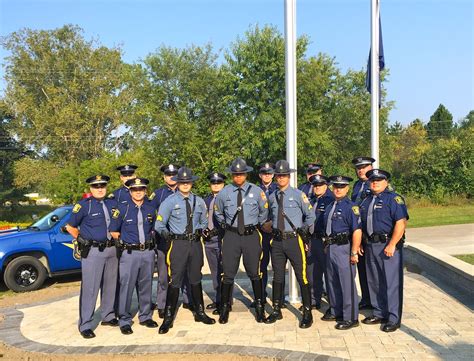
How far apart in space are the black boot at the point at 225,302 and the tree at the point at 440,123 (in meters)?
66.1

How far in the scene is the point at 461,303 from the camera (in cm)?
675

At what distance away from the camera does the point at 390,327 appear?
5.65 m

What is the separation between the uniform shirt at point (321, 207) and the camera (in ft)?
20.8

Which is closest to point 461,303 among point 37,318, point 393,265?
point 393,265

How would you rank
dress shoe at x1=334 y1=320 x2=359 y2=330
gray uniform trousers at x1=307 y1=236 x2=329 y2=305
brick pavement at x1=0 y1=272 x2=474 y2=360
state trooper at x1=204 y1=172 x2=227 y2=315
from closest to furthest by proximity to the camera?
1. brick pavement at x1=0 y1=272 x2=474 y2=360
2. dress shoe at x1=334 y1=320 x2=359 y2=330
3. gray uniform trousers at x1=307 y1=236 x2=329 y2=305
4. state trooper at x1=204 y1=172 x2=227 y2=315

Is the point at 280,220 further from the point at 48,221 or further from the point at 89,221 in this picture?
the point at 48,221

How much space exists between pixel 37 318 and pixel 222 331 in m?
3.04

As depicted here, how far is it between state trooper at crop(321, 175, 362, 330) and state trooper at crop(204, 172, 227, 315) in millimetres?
1554

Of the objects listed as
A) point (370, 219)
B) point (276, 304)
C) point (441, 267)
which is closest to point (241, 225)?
point (276, 304)

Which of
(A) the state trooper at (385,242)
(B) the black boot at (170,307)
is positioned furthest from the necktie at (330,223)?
(B) the black boot at (170,307)

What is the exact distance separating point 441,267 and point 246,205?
14.0 ft

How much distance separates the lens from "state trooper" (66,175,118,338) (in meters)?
5.95

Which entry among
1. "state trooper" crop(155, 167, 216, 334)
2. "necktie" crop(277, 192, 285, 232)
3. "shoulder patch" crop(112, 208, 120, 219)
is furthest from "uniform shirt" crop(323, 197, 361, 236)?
"shoulder patch" crop(112, 208, 120, 219)

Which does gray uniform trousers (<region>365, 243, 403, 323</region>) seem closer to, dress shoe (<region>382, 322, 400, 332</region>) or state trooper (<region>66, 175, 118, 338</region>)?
dress shoe (<region>382, 322, 400, 332</region>)
